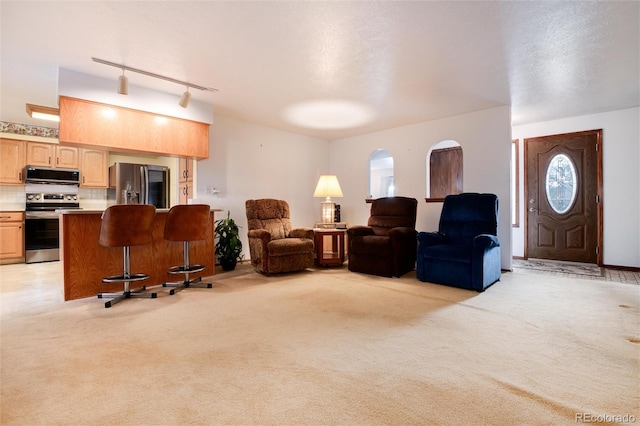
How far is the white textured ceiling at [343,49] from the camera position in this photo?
2271 millimetres

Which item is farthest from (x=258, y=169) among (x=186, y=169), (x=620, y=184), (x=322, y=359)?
(x=620, y=184)

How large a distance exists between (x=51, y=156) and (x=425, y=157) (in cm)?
678

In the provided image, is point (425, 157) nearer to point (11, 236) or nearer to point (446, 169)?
point (446, 169)

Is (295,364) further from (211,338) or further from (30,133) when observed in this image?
(30,133)

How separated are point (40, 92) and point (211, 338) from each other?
4.20m

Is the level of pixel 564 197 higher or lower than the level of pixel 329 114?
lower

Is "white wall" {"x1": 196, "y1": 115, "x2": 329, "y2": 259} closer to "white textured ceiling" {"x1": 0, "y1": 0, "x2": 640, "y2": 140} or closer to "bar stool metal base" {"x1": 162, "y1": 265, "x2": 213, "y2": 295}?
"white textured ceiling" {"x1": 0, "y1": 0, "x2": 640, "y2": 140}

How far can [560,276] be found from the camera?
416 cm

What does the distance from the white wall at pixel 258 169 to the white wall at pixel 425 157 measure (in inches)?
25.8

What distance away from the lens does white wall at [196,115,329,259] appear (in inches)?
191

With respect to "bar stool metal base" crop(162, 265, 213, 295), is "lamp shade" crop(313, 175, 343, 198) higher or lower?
higher

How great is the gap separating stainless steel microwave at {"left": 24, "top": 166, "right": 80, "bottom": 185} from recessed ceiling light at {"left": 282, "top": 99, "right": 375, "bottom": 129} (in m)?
4.23

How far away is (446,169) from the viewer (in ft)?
22.4

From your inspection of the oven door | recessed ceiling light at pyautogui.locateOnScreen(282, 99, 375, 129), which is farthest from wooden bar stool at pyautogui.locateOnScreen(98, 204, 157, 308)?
the oven door
